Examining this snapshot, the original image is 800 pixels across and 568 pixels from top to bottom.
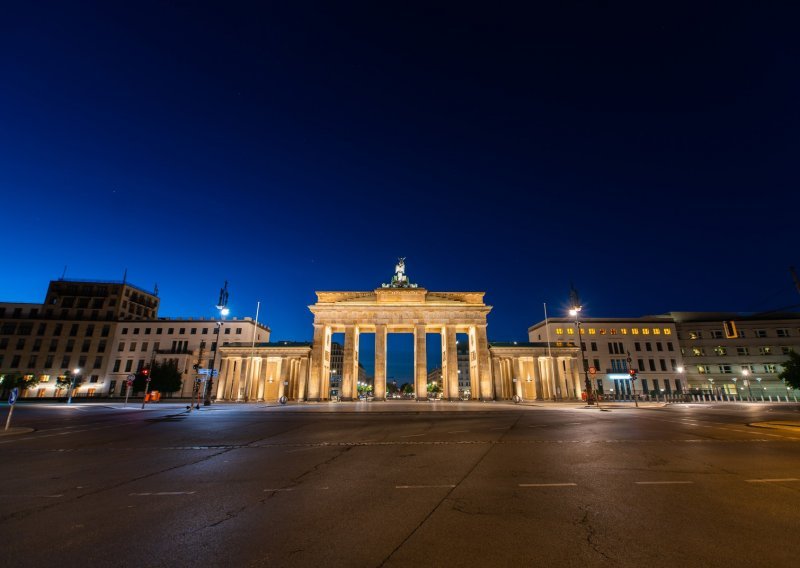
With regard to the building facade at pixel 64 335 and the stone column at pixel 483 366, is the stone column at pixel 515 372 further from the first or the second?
the building facade at pixel 64 335

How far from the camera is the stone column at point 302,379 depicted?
63750mm

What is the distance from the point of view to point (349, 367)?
63156 mm

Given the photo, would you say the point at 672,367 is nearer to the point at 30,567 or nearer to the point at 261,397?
the point at 261,397

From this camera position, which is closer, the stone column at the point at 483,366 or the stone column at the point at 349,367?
the stone column at the point at 483,366

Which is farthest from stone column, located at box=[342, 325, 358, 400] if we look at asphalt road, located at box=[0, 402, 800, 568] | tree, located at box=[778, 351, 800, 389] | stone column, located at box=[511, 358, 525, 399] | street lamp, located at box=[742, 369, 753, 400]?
street lamp, located at box=[742, 369, 753, 400]

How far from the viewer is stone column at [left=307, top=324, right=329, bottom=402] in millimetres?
61594

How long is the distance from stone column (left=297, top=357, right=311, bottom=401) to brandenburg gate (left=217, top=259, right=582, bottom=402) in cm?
17

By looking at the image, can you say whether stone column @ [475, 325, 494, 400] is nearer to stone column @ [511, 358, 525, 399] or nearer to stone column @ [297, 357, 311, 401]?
stone column @ [511, 358, 525, 399]

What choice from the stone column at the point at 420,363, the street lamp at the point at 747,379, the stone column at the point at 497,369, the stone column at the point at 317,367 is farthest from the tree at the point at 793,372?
the stone column at the point at 317,367

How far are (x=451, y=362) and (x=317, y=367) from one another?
22.3m

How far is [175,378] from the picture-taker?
72.2m

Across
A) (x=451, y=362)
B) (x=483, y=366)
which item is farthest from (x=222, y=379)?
(x=483, y=366)

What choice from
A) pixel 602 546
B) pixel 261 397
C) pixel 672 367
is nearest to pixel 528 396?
pixel 672 367

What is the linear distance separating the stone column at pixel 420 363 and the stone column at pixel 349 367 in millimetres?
10027
